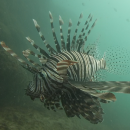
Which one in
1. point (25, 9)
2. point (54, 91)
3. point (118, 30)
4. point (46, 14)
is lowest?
point (54, 91)

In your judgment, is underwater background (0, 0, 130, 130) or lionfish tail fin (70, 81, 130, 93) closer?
lionfish tail fin (70, 81, 130, 93)

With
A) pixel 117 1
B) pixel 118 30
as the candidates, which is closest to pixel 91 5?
pixel 117 1

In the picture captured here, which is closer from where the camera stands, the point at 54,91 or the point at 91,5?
the point at 54,91

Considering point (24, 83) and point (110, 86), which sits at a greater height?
point (24, 83)

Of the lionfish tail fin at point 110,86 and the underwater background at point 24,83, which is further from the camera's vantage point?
the underwater background at point 24,83

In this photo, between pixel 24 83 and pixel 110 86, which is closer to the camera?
pixel 110 86

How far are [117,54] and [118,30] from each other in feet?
487

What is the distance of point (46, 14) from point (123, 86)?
25901 mm

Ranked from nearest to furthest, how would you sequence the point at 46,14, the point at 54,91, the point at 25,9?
the point at 54,91, the point at 25,9, the point at 46,14

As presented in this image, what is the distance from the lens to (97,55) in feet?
9.56

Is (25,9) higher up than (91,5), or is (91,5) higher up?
(91,5)

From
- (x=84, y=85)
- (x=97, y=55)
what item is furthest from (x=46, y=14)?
(x=84, y=85)

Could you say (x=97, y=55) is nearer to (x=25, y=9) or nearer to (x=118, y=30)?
(x=25, y=9)

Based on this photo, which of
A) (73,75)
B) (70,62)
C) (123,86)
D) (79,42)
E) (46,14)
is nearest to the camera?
(123,86)
